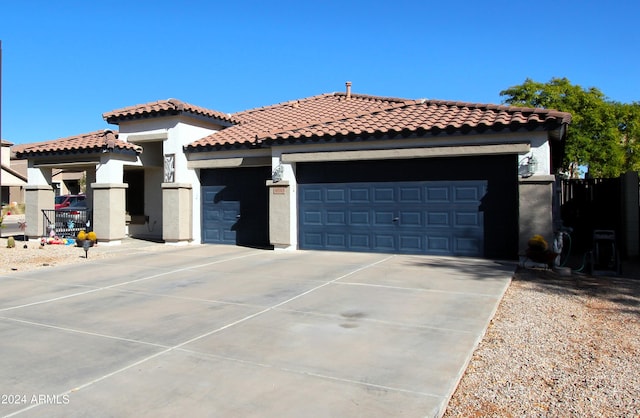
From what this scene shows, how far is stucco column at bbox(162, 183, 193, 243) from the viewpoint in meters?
16.1

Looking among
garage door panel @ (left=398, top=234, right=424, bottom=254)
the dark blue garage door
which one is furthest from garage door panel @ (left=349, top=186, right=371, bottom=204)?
garage door panel @ (left=398, top=234, right=424, bottom=254)

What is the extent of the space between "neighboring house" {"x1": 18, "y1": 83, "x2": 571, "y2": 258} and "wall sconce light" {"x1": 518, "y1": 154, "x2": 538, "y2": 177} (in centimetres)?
3

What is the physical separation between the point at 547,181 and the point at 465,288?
4227 mm

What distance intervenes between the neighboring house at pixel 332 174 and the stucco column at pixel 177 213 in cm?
4

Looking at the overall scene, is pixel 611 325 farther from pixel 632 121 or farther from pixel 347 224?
pixel 632 121

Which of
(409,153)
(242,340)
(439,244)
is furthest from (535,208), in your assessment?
(242,340)

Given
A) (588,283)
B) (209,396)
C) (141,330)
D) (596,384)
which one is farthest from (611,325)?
(141,330)

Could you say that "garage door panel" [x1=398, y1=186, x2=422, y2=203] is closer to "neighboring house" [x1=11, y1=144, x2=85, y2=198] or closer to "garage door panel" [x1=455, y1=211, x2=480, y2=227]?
"garage door panel" [x1=455, y1=211, x2=480, y2=227]

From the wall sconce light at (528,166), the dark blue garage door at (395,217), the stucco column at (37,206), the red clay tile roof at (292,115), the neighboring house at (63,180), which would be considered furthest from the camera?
the neighboring house at (63,180)

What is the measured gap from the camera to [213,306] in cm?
751

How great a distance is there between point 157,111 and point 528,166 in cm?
1153

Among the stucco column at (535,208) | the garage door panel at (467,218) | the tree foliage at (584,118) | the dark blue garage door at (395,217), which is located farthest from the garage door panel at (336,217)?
the tree foliage at (584,118)

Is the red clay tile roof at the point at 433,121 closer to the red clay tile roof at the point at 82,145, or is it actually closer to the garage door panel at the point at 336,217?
the garage door panel at the point at 336,217

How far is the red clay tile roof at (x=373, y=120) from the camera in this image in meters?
11.8
